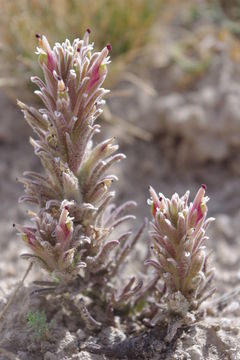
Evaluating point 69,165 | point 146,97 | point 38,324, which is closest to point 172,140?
point 146,97

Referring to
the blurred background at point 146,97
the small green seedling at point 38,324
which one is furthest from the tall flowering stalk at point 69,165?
the blurred background at point 146,97

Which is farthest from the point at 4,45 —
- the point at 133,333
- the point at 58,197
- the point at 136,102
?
the point at 133,333

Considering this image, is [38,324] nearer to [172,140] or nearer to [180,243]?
[180,243]

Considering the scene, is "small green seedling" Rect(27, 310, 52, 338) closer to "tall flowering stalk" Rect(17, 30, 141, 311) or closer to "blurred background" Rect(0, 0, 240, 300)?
"tall flowering stalk" Rect(17, 30, 141, 311)

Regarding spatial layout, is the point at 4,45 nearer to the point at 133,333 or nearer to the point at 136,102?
the point at 136,102

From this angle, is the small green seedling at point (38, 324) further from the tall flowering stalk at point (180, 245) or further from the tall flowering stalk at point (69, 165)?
the tall flowering stalk at point (180, 245)

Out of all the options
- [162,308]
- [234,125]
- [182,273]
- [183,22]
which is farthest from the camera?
[183,22]
